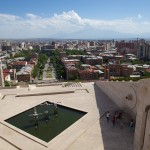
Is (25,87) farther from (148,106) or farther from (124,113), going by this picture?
(148,106)

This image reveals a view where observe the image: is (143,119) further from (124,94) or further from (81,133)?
(124,94)

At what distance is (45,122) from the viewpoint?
12328 millimetres

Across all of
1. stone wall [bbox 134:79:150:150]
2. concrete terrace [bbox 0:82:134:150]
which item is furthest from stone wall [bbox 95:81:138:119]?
stone wall [bbox 134:79:150:150]

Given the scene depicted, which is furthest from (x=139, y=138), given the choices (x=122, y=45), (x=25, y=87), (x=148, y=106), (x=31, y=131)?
(x=122, y=45)

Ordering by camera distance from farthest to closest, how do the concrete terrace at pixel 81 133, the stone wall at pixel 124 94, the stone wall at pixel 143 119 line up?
the stone wall at pixel 124 94 < the concrete terrace at pixel 81 133 < the stone wall at pixel 143 119

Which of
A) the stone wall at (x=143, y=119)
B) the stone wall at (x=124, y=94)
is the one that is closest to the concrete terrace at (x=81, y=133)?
the stone wall at (x=124, y=94)

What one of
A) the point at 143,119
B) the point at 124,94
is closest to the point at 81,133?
the point at 143,119

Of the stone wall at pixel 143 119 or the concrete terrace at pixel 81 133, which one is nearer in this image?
the stone wall at pixel 143 119

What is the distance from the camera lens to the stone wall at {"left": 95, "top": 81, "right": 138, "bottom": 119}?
37.5 feet

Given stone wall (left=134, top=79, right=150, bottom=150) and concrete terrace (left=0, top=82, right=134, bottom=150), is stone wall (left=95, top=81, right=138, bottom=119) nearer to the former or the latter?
concrete terrace (left=0, top=82, right=134, bottom=150)

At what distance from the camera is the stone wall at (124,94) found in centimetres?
1142

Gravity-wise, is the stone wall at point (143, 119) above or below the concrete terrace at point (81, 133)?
above

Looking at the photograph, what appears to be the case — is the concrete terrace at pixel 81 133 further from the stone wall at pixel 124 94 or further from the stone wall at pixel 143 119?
the stone wall at pixel 143 119

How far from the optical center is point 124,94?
13.0m
